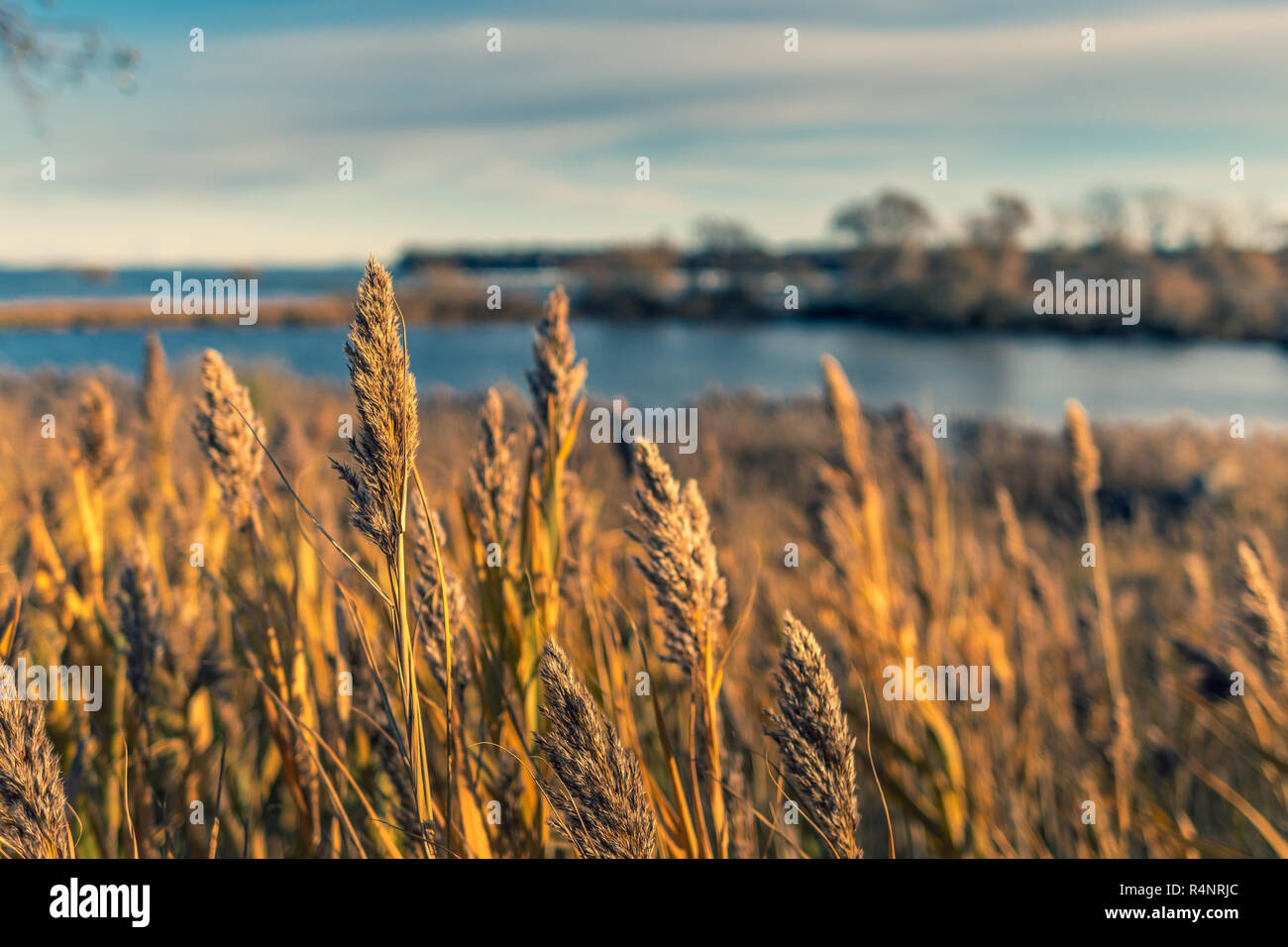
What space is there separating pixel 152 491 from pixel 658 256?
6523cm

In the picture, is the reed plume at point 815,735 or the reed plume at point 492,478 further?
the reed plume at point 492,478

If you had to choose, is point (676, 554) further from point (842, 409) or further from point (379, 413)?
point (842, 409)

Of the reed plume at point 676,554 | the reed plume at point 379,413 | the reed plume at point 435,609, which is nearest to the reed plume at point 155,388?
the reed plume at point 435,609

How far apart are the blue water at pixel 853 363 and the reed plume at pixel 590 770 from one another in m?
21.6

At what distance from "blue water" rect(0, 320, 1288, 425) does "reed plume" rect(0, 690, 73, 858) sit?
21679 mm

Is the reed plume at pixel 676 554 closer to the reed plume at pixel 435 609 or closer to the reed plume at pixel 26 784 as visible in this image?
the reed plume at pixel 435 609

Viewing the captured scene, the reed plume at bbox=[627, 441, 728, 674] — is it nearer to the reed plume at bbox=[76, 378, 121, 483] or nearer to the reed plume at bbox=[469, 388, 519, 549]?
the reed plume at bbox=[469, 388, 519, 549]

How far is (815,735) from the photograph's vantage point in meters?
0.93

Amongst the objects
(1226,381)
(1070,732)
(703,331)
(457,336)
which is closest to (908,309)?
(703,331)

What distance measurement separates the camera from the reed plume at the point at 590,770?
88 centimetres

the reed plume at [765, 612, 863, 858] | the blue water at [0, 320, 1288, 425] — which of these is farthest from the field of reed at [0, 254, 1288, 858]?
the blue water at [0, 320, 1288, 425]

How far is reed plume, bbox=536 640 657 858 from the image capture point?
2.88 feet

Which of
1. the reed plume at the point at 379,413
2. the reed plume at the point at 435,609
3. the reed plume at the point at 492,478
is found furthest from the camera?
the reed plume at the point at 492,478

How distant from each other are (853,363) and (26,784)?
44.2 m
